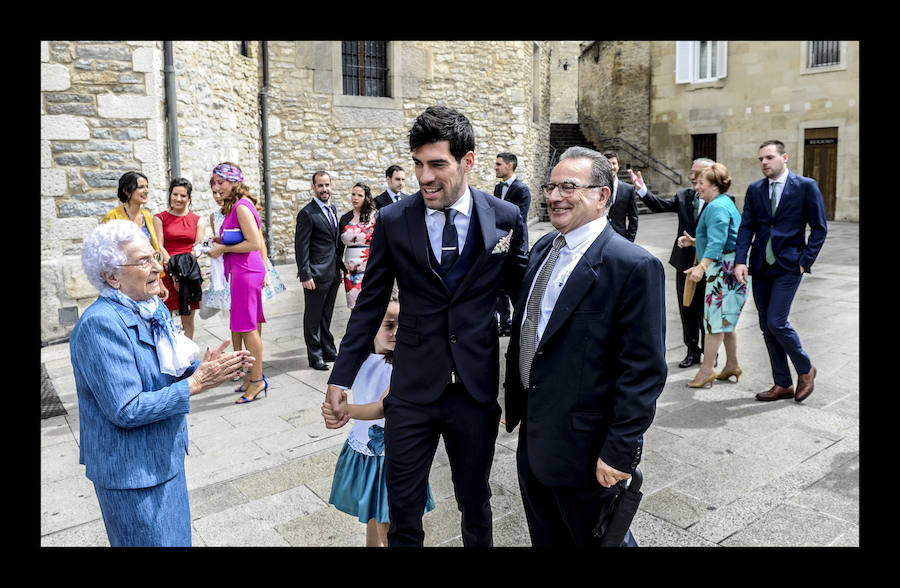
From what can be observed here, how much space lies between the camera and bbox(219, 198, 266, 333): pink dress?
5.59 m

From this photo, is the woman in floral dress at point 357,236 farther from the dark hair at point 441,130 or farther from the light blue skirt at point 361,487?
→ the dark hair at point 441,130

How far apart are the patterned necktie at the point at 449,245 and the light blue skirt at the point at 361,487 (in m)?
0.92

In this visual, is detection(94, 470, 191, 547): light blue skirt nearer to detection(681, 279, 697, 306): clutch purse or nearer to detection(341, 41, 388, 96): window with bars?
detection(681, 279, 697, 306): clutch purse

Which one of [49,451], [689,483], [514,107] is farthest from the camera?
[514,107]

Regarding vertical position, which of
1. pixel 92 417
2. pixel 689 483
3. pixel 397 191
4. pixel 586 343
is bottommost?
pixel 689 483

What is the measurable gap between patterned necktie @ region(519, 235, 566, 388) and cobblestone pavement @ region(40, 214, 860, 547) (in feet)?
4.02

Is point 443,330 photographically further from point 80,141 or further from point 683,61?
point 683,61

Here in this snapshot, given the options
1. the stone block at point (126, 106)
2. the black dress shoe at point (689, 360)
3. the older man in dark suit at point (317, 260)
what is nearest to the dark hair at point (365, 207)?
the older man in dark suit at point (317, 260)

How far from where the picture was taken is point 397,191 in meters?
8.55

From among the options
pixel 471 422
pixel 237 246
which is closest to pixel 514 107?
pixel 237 246

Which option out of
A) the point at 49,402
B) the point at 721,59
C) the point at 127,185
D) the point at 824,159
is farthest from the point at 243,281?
the point at 721,59

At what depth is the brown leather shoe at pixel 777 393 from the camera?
548 centimetres
